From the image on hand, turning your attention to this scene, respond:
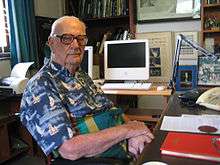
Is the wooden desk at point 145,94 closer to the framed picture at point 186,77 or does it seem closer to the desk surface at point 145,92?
the desk surface at point 145,92

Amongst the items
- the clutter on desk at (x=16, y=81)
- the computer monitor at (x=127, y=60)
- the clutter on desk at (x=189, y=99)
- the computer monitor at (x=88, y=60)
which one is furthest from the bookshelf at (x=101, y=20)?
the clutter on desk at (x=189, y=99)

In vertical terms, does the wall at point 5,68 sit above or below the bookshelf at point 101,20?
below

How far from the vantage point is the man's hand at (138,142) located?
118cm

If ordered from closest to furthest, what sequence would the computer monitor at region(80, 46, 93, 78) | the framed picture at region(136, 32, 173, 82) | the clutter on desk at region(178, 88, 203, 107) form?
the clutter on desk at region(178, 88, 203, 107), the computer monitor at region(80, 46, 93, 78), the framed picture at region(136, 32, 173, 82)

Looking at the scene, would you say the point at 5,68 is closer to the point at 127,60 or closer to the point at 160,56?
the point at 127,60

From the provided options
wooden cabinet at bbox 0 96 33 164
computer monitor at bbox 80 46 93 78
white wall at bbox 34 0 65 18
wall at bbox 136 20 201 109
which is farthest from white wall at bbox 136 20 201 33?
wooden cabinet at bbox 0 96 33 164

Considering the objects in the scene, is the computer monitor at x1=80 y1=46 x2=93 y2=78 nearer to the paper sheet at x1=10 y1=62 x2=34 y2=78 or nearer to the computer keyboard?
the computer keyboard

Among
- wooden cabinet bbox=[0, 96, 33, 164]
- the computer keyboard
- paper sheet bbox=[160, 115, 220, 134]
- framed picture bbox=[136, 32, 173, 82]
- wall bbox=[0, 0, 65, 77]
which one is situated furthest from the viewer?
framed picture bbox=[136, 32, 173, 82]

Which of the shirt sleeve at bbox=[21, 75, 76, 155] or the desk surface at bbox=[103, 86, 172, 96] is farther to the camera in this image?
the desk surface at bbox=[103, 86, 172, 96]

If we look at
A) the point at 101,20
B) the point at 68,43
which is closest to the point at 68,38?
the point at 68,43

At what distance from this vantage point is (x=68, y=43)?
139 cm

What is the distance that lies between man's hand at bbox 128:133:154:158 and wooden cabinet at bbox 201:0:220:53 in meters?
1.71

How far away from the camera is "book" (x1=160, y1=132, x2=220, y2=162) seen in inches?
32.9

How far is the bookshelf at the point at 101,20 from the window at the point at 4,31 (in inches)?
35.1
